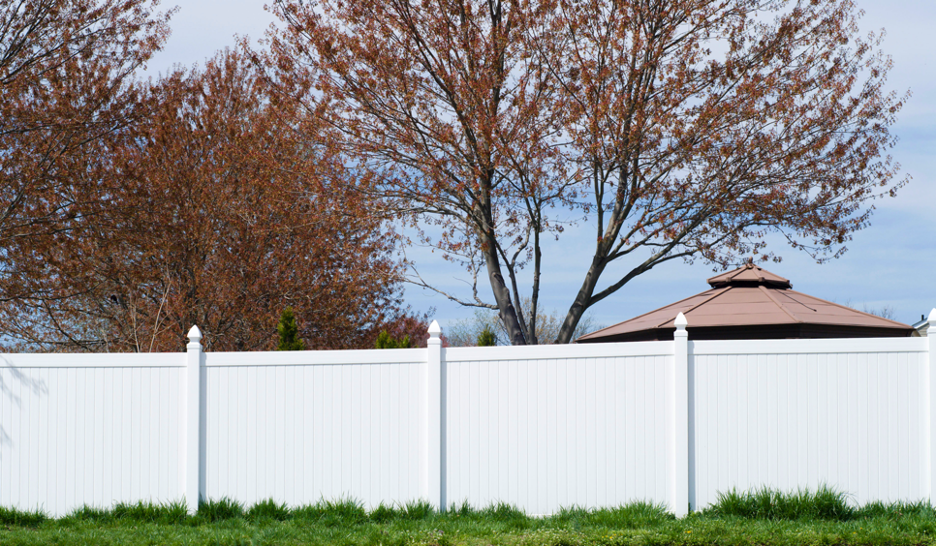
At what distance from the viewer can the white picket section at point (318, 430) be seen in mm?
7230

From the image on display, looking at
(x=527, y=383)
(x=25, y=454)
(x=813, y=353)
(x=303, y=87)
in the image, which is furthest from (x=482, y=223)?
(x=25, y=454)

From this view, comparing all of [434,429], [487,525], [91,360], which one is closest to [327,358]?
[434,429]

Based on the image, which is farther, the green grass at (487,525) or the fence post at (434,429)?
the fence post at (434,429)

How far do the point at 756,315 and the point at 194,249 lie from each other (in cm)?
1084

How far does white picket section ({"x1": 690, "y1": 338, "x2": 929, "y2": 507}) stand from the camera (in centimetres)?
710

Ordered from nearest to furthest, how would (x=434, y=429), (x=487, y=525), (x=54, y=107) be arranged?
(x=487, y=525) < (x=434, y=429) < (x=54, y=107)

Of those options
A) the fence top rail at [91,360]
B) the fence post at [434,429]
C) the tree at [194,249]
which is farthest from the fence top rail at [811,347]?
the tree at [194,249]

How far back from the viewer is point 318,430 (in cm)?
728

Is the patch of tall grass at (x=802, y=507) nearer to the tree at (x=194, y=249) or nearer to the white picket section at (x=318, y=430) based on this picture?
the white picket section at (x=318, y=430)

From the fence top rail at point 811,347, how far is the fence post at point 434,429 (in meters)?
2.33

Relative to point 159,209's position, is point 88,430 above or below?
below

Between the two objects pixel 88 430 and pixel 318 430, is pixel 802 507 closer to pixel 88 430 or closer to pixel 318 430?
pixel 318 430

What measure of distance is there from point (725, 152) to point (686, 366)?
4.90m

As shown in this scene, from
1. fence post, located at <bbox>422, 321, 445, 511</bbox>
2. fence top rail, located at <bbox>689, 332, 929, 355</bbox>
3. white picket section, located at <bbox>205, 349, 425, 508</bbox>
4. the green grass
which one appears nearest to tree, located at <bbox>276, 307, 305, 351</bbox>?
white picket section, located at <bbox>205, 349, 425, 508</bbox>
